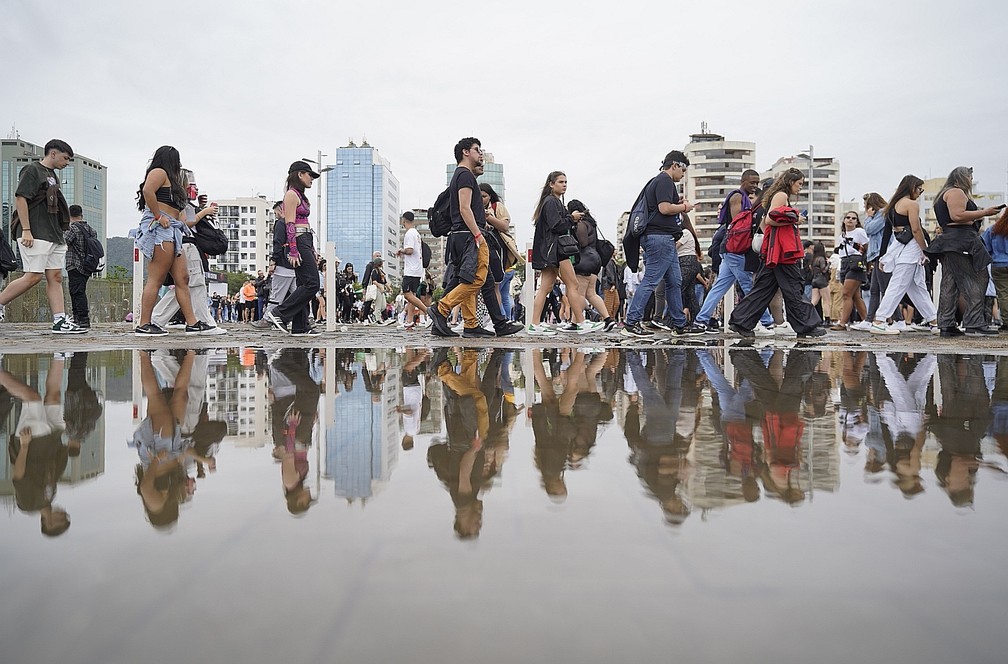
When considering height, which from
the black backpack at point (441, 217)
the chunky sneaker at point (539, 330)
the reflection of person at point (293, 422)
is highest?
the black backpack at point (441, 217)

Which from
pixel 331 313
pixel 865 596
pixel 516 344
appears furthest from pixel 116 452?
pixel 331 313

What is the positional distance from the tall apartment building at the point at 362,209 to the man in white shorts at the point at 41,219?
17476cm

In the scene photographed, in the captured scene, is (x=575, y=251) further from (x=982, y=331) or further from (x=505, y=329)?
(x=982, y=331)

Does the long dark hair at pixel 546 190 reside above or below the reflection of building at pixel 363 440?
above

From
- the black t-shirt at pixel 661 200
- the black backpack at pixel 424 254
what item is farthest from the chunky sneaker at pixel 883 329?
the black backpack at pixel 424 254

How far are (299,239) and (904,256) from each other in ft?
26.4

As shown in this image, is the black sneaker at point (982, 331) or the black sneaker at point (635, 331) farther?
the black sneaker at point (982, 331)

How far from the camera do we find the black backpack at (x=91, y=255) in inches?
454

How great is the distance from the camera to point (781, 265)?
859 centimetres

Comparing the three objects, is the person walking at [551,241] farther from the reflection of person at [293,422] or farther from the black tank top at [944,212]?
the reflection of person at [293,422]

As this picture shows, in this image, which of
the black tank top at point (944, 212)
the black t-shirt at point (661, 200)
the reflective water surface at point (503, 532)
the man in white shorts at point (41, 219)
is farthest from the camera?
the black tank top at point (944, 212)

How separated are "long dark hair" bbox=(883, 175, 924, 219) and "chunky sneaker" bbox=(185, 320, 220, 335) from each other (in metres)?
9.03

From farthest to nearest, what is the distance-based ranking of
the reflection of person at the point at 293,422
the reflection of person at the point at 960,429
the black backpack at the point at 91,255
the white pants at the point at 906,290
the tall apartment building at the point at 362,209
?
1. the tall apartment building at the point at 362,209
2. the black backpack at the point at 91,255
3. the white pants at the point at 906,290
4. the reflection of person at the point at 960,429
5. the reflection of person at the point at 293,422

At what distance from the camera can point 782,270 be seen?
864 cm
